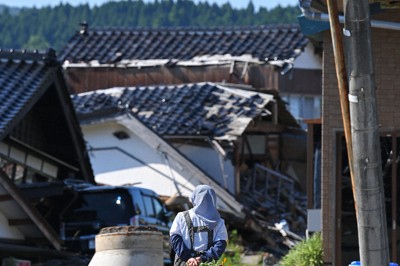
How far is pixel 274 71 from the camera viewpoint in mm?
40938

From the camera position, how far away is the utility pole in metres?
11.5

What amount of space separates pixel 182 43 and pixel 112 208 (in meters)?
18.7

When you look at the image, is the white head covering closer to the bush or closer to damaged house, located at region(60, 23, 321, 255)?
the bush

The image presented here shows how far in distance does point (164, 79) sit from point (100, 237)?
2672 cm

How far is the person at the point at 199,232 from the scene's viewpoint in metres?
12.8

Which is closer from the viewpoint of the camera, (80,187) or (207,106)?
(80,187)

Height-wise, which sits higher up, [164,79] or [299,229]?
[164,79]

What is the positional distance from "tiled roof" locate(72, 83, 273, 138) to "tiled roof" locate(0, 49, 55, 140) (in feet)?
23.7

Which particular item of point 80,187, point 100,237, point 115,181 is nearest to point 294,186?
point 115,181

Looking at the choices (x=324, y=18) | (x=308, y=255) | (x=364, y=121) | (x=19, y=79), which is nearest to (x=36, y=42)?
(x=19, y=79)

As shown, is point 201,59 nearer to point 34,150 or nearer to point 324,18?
point 34,150

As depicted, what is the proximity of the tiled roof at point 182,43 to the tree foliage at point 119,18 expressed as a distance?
28557mm

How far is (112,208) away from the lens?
971 inches

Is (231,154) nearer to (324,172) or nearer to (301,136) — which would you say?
(301,136)
